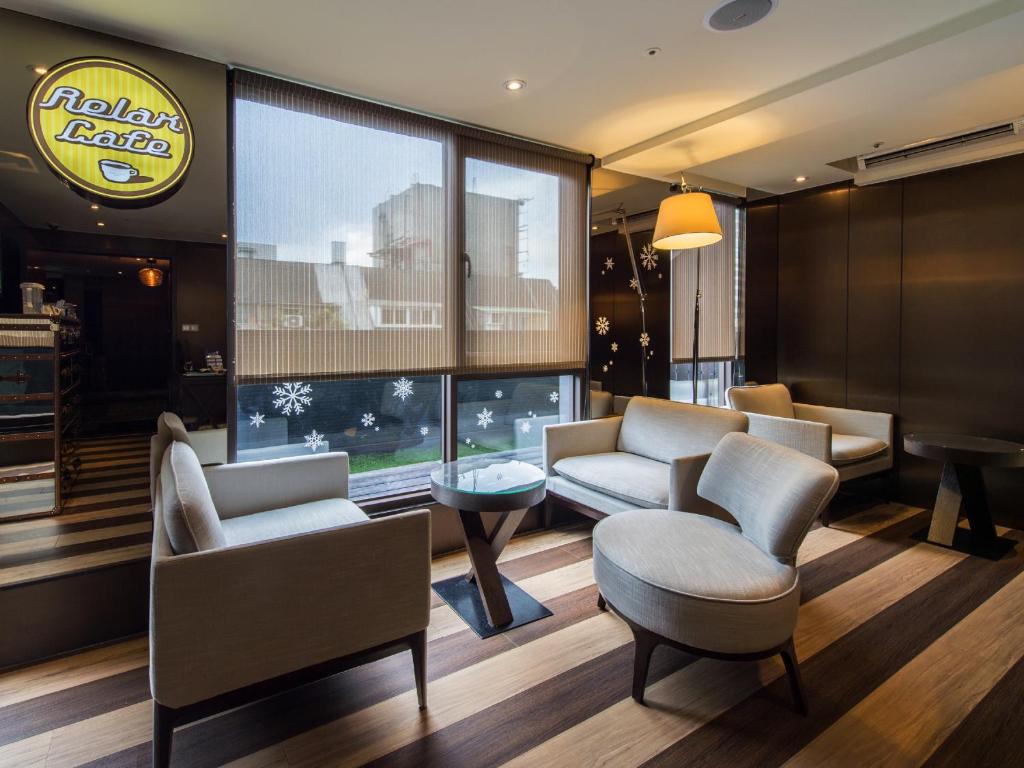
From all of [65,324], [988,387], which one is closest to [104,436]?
[65,324]

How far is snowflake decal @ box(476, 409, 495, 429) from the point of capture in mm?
3467

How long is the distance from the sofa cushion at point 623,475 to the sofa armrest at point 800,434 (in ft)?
2.72

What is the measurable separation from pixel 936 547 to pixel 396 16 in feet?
13.6

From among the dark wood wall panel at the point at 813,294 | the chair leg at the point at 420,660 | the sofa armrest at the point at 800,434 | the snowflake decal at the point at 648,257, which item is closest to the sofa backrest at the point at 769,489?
the sofa armrest at the point at 800,434

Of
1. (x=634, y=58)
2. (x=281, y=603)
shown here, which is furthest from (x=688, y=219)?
(x=281, y=603)

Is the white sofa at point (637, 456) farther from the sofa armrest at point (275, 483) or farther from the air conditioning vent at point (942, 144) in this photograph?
the air conditioning vent at point (942, 144)

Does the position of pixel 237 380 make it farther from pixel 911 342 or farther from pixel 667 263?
pixel 911 342

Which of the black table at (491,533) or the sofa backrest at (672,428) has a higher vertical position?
the sofa backrest at (672,428)

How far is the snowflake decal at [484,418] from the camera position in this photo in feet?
11.4

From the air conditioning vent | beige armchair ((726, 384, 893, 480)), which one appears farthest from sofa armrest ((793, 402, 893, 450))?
the air conditioning vent

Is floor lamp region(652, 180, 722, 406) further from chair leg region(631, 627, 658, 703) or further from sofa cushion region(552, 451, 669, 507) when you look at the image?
chair leg region(631, 627, 658, 703)

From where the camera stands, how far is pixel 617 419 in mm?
3707

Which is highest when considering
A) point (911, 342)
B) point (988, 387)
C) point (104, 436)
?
point (911, 342)

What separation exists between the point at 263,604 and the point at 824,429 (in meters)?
3.39
